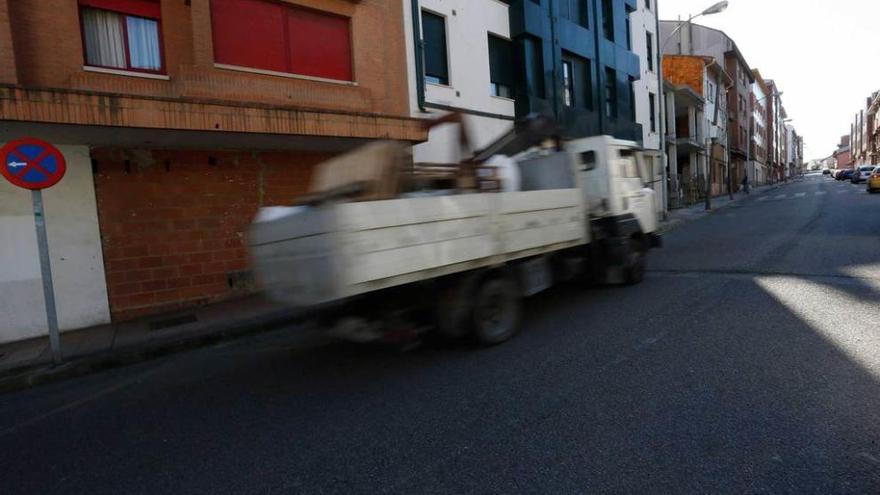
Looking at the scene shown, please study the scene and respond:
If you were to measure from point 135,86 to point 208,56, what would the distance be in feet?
3.99

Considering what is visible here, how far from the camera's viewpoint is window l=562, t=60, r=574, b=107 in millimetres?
16375

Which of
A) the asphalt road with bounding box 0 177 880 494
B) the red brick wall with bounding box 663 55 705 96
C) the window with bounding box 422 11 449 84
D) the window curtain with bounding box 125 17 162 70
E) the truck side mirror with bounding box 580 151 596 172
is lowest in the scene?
the asphalt road with bounding box 0 177 880 494

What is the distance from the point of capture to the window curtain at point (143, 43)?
774cm

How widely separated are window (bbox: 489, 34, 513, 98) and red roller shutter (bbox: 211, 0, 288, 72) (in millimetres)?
6434

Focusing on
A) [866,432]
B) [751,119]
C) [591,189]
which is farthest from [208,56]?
[751,119]

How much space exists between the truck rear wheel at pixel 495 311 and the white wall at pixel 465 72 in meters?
6.17

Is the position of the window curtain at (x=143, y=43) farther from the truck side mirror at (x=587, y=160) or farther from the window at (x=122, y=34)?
the truck side mirror at (x=587, y=160)

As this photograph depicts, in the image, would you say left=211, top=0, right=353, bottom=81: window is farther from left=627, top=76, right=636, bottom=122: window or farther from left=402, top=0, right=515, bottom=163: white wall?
left=627, top=76, right=636, bottom=122: window

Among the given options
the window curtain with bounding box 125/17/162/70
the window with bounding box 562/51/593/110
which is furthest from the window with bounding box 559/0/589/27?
the window curtain with bounding box 125/17/162/70

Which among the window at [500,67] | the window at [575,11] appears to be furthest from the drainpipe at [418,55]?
the window at [575,11]

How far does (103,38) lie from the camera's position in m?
7.50

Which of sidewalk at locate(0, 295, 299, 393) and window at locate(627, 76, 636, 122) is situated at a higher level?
window at locate(627, 76, 636, 122)

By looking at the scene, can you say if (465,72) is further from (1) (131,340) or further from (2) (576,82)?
(1) (131,340)

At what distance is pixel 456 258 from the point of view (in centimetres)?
470
